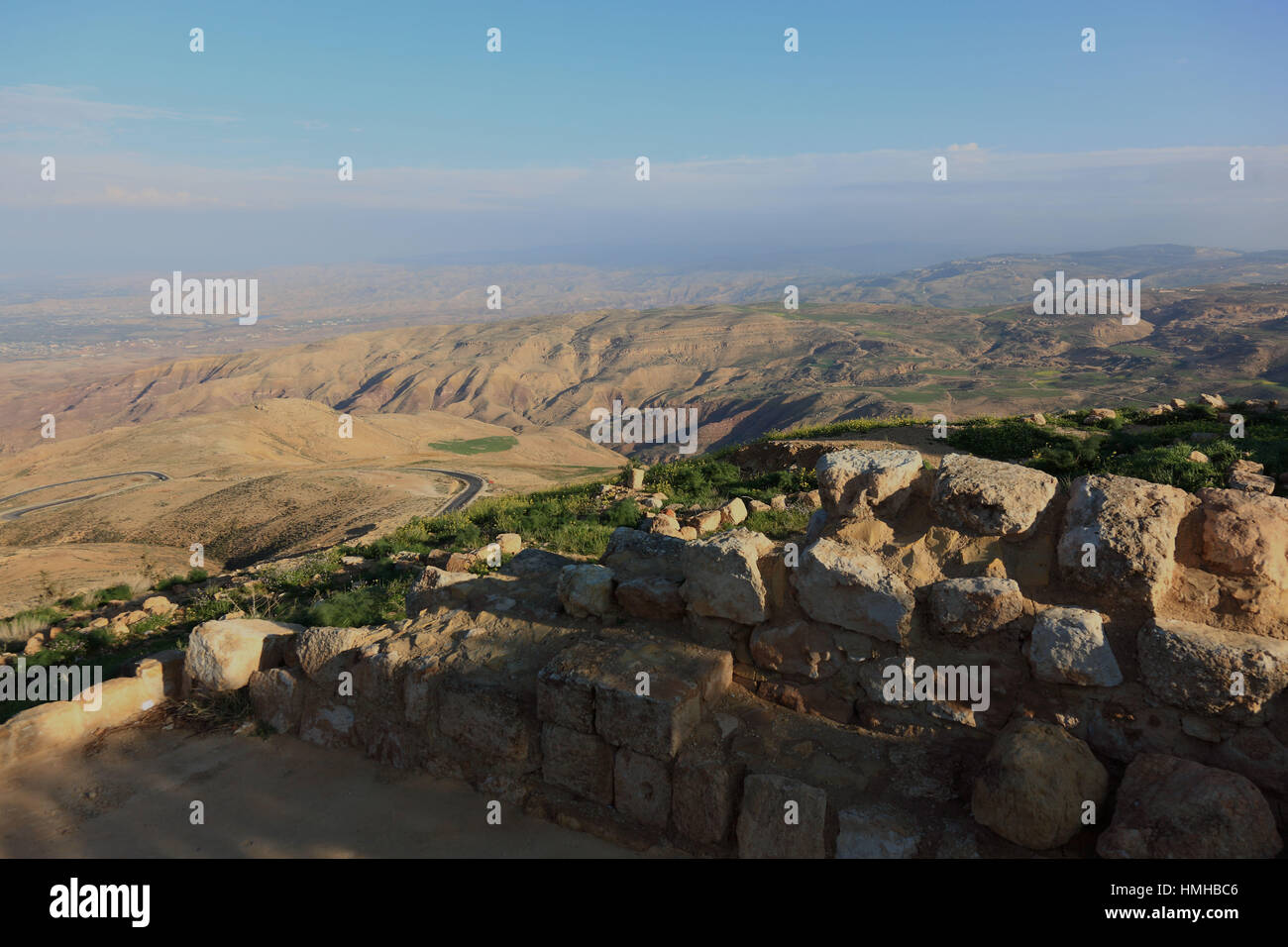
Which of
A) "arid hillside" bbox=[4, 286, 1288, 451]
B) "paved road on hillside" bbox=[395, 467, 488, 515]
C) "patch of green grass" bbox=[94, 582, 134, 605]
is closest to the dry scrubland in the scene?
"patch of green grass" bbox=[94, 582, 134, 605]

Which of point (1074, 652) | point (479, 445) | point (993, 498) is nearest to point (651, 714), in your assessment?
point (1074, 652)

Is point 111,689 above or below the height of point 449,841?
above

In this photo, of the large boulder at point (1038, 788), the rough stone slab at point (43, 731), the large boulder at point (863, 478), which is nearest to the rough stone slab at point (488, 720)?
the large boulder at point (863, 478)

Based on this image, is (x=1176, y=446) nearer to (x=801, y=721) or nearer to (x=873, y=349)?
(x=801, y=721)

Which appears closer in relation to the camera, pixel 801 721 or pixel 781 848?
pixel 781 848

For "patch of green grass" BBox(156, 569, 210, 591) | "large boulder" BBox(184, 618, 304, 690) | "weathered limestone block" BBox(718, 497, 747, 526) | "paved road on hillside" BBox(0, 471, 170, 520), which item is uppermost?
"weathered limestone block" BBox(718, 497, 747, 526)

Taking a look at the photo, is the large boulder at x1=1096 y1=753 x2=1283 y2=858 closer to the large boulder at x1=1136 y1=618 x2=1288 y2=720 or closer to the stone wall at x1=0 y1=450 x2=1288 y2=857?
the stone wall at x1=0 y1=450 x2=1288 y2=857
